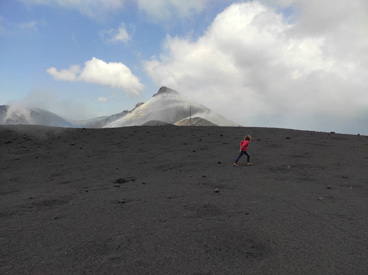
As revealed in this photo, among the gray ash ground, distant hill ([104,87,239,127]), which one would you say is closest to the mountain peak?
distant hill ([104,87,239,127])

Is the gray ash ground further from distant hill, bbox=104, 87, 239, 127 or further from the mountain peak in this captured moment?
the mountain peak

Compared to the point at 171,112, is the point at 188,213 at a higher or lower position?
lower

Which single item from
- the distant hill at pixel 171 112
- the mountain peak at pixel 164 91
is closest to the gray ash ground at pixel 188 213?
the distant hill at pixel 171 112

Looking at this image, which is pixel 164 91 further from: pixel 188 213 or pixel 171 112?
pixel 188 213

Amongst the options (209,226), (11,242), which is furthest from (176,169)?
(11,242)

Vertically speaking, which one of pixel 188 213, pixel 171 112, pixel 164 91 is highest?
pixel 164 91

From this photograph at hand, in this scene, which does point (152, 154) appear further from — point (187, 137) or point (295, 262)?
point (295, 262)

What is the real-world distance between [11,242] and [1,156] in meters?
10.1

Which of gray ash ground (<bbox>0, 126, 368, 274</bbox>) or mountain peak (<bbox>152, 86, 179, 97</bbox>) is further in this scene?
mountain peak (<bbox>152, 86, 179, 97</bbox>)

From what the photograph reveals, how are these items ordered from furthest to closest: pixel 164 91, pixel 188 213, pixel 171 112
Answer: pixel 164 91 → pixel 171 112 → pixel 188 213

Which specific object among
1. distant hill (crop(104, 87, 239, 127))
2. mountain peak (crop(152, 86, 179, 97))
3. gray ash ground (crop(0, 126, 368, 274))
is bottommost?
gray ash ground (crop(0, 126, 368, 274))

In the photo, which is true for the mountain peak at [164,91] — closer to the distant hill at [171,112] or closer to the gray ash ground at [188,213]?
the distant hill at [171,112]

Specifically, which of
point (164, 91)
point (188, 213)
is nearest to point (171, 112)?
point (164, 91)

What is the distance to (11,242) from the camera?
385 centimetres
